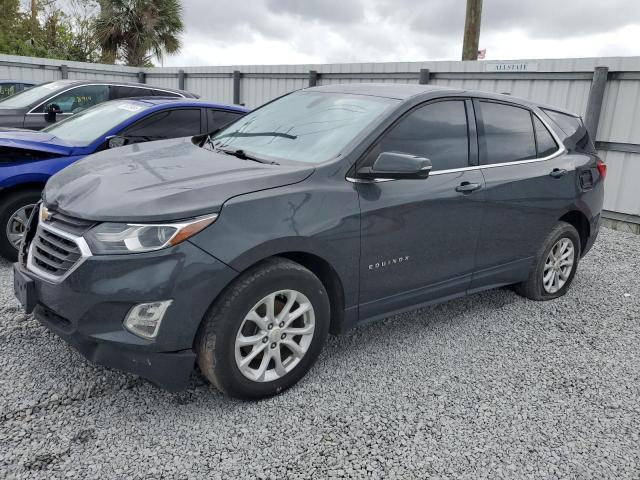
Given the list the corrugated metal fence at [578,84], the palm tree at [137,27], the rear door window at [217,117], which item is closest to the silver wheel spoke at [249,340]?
the rear door window at [217,117]

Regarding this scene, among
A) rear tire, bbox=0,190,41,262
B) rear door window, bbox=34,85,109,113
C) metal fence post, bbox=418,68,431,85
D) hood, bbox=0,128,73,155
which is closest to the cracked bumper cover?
rear tire, bbox=0,190,41,262

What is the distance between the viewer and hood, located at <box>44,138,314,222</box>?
2.59m

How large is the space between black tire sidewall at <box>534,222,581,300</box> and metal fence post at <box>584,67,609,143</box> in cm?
412

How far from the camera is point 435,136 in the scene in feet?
11.8

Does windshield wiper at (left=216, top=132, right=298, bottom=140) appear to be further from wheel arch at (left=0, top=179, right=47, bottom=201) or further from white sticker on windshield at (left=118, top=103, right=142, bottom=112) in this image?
white sticker on windshield at (left=118, top=103, right=142, bottom=112)

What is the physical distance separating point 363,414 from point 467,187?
64.3 inches

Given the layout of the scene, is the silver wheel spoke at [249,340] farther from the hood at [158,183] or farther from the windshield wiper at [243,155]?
the windshield wiper at [243,155]

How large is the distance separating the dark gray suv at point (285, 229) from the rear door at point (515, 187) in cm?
1

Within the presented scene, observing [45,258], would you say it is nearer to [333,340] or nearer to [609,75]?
[333,340]

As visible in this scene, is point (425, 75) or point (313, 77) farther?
point (313, 77)

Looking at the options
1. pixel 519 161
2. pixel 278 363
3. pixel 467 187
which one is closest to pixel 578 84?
pixel 519 161

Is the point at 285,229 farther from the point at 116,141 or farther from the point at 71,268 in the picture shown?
the point at 116,141

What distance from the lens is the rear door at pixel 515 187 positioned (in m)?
3.89

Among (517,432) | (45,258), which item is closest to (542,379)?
(517,432)
